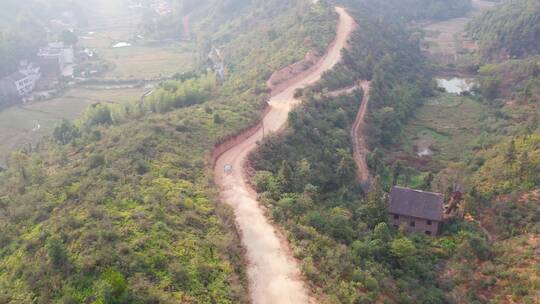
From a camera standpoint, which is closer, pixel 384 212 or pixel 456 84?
pixel 384 212

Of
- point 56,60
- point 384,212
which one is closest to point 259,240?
point 384,212

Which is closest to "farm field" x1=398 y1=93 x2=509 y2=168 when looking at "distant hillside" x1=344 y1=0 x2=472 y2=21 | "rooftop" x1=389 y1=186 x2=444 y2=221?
"rooftop" x1=389 y1=186 x2=444 y2=221

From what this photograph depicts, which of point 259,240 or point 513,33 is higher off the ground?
point 513,33

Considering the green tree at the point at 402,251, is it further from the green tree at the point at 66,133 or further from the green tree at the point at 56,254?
the green tree at the point at 66,133

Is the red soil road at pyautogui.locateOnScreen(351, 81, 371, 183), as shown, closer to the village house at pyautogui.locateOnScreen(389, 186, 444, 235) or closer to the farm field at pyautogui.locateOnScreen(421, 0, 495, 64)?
the village house at pyautogui.locateOnScreen(389, 186, 444, 235)

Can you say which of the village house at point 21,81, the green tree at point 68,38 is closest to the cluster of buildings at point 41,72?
the village house at point 21,81

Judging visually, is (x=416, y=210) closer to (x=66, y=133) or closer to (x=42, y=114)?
(x=66, y=133)

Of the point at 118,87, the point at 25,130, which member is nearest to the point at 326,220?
the point at 25,130
